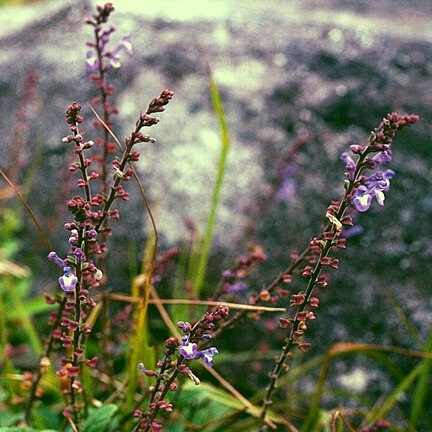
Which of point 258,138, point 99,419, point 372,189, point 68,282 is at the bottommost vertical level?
point 99,419

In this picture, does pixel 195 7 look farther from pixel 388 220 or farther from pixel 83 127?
pixel 388 220

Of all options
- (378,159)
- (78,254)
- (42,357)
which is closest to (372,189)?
(378,159)

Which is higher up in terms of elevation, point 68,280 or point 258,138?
point 68,280

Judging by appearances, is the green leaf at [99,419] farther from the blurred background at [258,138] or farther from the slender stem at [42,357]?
the blurred background at [258,138]

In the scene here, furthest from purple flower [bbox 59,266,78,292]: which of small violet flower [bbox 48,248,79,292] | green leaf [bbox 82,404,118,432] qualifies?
green leaf [bbox 82,404,118,432]

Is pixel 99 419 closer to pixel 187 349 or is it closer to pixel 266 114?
pixel 187 349
